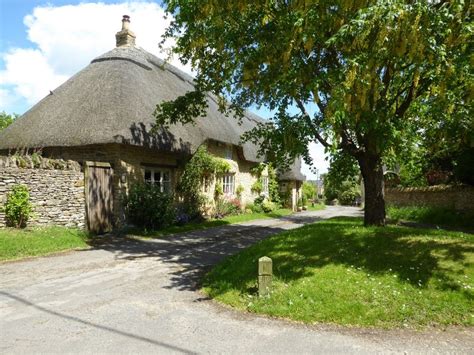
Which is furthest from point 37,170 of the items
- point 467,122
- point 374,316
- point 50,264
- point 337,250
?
point 467,122

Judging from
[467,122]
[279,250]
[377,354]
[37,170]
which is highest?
[467,122]

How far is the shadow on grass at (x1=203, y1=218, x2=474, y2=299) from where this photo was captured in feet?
19.8

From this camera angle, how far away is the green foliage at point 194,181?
52.2 ft

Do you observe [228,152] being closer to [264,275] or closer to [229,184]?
[229,184]

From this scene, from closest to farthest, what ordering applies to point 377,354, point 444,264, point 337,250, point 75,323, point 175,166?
1. point 377,354
2. point 75,323
3. point 444,264
4. point 337,250
5. point 175,166

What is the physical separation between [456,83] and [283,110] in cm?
374

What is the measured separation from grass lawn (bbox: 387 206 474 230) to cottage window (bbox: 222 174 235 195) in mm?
8880

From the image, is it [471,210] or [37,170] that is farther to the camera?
[471,210]

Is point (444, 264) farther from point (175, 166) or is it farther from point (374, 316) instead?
point (175, 166)

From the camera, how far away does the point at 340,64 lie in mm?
8031

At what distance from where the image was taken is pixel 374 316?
4.89 meters

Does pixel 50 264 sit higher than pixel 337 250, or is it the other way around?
pixel 337 250

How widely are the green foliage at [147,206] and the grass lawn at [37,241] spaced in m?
2.03

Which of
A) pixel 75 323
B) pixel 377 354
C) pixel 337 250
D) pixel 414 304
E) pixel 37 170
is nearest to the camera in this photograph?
pixel 377 354
